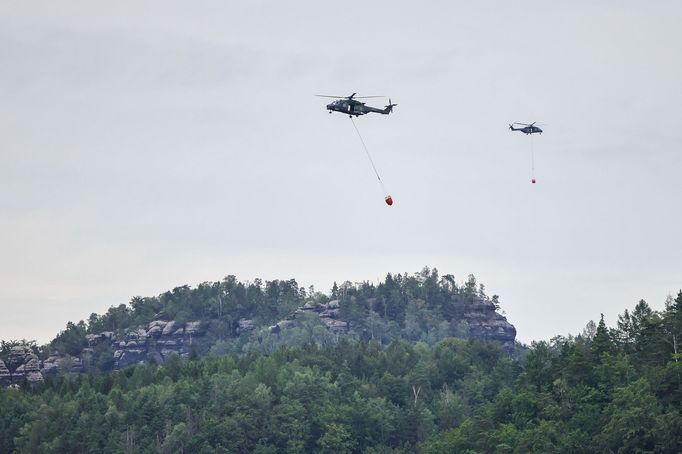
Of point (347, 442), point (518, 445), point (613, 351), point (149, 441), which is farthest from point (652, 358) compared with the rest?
point (149, 441)

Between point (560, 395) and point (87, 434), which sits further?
point (87, 434)

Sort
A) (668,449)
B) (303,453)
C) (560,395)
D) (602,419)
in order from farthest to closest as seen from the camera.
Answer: (303,453), (560,395), (602,419), (668,449)

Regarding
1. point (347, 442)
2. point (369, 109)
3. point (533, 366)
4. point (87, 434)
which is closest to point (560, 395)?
point (533, 366)

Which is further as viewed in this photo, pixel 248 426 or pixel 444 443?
pixel 248 426

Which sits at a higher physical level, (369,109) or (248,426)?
(369,109)

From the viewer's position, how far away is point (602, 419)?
15600 centimetres

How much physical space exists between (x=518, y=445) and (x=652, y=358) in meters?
20.1

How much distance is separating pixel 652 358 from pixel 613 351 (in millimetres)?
7193

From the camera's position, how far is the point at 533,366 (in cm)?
17588

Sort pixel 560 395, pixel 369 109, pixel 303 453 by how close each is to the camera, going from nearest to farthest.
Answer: pixel 369 109 → pixel 560 395 → pixel 303 453

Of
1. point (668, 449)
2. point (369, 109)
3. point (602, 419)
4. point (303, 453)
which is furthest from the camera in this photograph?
point (303, 453)

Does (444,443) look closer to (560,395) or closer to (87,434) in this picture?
(560,395)

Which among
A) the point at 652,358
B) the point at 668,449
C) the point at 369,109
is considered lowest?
the point at 668,449

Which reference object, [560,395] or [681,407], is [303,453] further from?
[681,407]
